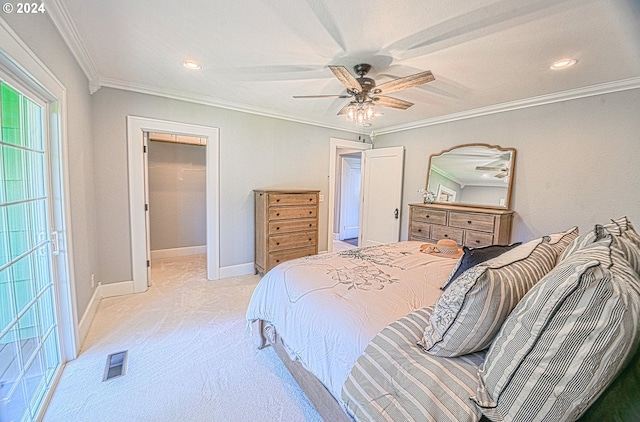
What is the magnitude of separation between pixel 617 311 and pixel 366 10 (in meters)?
1.84

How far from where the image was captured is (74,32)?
6.26ft

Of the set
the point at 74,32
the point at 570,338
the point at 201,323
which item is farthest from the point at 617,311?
the point at 74,32

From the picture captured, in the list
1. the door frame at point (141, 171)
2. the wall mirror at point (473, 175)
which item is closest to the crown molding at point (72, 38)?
the door frame at point (141, 171)

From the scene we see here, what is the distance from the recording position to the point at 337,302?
1.45 metres

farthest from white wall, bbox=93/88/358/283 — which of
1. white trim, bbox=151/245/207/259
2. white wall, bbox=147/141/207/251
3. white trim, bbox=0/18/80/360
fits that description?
white trim, bbox=151/245/207/259

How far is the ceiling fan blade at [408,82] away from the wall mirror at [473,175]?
206 centimetres

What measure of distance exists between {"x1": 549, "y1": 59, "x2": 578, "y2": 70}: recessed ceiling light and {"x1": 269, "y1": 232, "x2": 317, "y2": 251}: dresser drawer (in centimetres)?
318

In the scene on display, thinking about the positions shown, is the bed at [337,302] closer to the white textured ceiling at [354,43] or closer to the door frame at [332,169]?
the white textured ceiling at [354,43]

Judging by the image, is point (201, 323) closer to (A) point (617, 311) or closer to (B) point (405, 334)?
(B) point (405, 334)

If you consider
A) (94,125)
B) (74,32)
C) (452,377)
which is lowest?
(452,377)

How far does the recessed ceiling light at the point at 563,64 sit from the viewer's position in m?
2.19

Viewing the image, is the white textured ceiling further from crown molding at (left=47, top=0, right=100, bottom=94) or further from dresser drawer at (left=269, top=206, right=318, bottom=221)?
dresser drawer at (left=269, top=206, right=318, bottom=221)

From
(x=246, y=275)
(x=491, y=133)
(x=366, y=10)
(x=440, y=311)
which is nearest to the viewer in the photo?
(x=440, y=311)

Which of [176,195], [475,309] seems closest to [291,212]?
[176,195]
